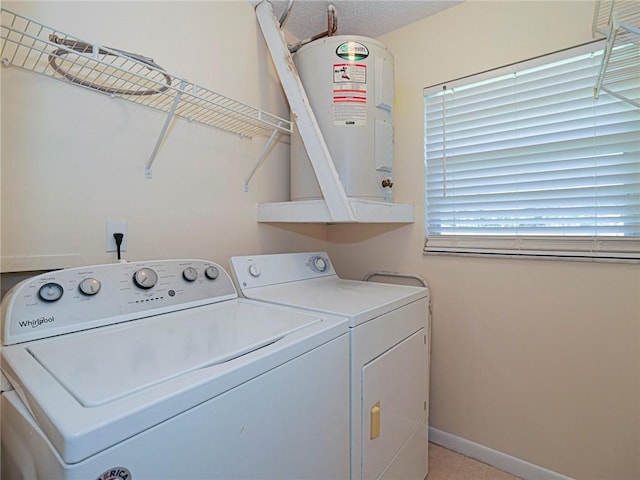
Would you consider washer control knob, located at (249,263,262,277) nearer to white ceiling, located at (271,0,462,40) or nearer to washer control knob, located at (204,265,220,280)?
washer control knob, located at (204,265,220,280)

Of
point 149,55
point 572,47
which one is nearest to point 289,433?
point 149,55

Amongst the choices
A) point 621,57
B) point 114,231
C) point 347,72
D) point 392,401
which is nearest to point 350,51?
point 347,72

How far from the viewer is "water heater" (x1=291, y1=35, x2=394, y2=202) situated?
5.57ft

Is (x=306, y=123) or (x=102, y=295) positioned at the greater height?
(x=306, y=123)

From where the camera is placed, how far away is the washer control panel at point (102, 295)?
901mm

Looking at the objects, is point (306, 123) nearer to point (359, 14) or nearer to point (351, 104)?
point (351, 104)

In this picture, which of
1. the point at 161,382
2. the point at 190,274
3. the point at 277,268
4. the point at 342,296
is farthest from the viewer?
the point at 277,268

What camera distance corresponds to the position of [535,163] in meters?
1.66

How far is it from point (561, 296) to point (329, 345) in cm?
128

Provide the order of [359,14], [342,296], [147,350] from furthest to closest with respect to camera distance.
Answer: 1. [359,14]
2. [342,296]
3. [147,350]

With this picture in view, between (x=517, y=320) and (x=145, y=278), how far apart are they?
69.0 inches

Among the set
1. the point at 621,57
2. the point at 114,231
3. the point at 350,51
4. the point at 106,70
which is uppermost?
the point at 350,51

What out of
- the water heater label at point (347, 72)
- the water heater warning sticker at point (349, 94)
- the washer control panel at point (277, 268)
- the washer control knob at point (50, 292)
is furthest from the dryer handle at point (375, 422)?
the water heater label at point (347, 72)

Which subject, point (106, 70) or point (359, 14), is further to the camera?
point (359, 14)
